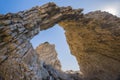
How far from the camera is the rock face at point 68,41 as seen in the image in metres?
29.1

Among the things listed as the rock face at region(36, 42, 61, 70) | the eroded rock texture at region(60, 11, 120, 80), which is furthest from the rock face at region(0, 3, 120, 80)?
the rock face at region(36, 42, 61, 70)

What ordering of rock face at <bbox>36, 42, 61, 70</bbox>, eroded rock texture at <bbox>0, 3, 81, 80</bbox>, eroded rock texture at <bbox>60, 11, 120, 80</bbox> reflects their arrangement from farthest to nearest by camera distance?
1. rock face at <bbox>36, 42, 61, 70</bbox>
2. eroded rock texture at <bbox>60, 11, 120, 80</bbox>
3. eroded rock texture at <bbox>0, 3, 81, 80</bbox>

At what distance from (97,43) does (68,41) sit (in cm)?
934

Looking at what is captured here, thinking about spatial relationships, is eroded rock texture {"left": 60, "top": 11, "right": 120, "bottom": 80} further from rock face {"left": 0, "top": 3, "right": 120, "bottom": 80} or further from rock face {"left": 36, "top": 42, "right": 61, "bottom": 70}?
rock face {"left": 36, "top": 42, "right": 61, "bottom": 70}

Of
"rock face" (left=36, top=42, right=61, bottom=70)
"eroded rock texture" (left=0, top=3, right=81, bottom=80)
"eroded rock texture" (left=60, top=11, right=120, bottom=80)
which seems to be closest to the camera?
"eroded rock texture" (left=0, top=3, right=81, bottom=80)

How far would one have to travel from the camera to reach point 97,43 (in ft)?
151

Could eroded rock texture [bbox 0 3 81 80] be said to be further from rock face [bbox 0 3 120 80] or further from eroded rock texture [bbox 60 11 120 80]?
eroded rock texture [bbox 60 11 120 80]

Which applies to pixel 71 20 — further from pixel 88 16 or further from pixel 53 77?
pixel 53 77

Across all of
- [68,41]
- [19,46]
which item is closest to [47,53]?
[68,41]

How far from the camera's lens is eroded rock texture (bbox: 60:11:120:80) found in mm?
42625

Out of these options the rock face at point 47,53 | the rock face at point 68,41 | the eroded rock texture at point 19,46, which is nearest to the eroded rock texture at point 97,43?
the rock face at point 68,41

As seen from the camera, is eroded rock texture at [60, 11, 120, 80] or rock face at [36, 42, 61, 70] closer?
eroded rock texture at [60, 11, 120, 80]

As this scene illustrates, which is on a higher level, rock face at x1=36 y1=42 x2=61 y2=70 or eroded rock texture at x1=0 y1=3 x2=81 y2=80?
rock face at x1=36 y1=42 x2=61 y2=70

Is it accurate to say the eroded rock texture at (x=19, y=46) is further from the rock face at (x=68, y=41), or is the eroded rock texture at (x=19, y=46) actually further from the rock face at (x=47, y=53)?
the rock face at (x=47, y=53)
